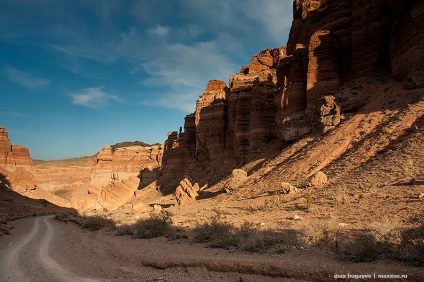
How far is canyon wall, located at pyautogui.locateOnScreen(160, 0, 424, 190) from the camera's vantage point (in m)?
19.8

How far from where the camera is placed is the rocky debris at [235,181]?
2370 cm

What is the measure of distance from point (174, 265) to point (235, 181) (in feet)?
56.0

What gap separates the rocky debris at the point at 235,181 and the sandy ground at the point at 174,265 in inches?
524

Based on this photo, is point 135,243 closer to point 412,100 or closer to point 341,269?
point 341,269

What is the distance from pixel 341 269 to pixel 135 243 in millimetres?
7896

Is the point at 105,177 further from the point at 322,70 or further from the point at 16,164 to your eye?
the point at 322,70

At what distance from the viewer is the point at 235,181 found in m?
24.3

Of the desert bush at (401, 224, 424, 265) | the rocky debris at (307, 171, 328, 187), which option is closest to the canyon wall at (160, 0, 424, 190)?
the rocky debris at (307, 171, 328, 187)

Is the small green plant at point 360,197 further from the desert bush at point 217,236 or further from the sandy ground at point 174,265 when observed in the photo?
the sandy ground at point 174,265

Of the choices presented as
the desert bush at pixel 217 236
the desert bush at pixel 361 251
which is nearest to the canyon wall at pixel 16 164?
Result: the desert bush at pixel 217 236

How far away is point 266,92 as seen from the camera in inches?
1373

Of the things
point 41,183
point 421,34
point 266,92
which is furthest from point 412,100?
point 41,183

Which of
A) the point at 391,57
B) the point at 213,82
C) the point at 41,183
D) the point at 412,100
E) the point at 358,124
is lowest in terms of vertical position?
the point at 41,183

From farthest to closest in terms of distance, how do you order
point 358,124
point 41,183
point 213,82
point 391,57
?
point 41,183, point 213,82, point 391,57, point 358,124
